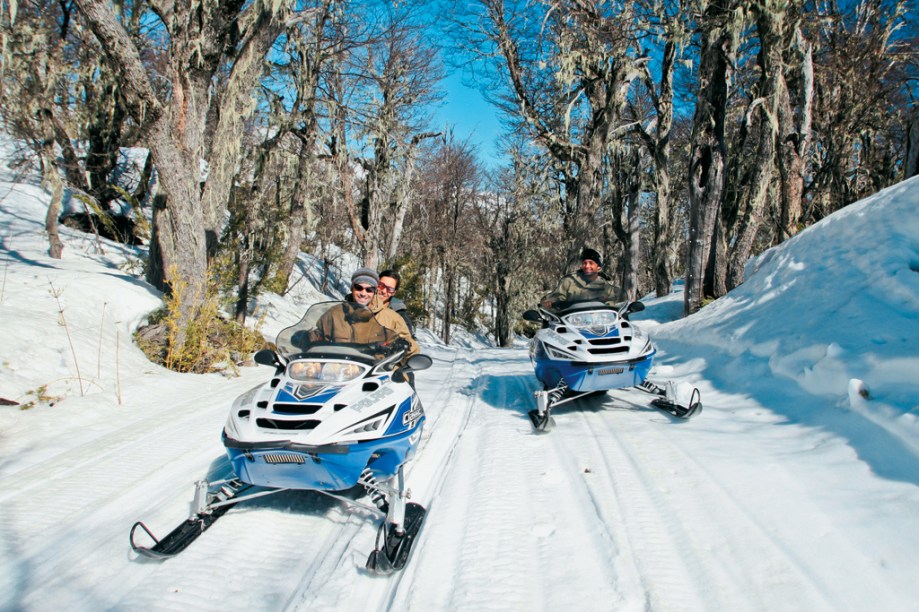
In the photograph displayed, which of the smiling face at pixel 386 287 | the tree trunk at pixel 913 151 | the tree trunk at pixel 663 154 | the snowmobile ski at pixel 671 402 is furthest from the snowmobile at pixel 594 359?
the tree trunk at pixel 663 154

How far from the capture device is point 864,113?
49.1ft

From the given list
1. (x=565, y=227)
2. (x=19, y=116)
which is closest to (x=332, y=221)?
(x=565, y=227)

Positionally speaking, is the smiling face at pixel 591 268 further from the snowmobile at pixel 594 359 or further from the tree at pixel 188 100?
the tree at pixel 188 100

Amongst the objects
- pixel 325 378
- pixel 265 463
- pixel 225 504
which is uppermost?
pixel 325 378

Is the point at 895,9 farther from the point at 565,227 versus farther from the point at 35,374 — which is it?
the point at 35,374

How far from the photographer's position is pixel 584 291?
20.7 ft

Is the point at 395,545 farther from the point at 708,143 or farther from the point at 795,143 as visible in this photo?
the point at 795,143

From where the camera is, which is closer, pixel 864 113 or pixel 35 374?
pixel 35 374

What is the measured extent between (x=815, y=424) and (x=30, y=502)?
18.8 ft

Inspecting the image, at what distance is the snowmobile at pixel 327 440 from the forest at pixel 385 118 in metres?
4.71

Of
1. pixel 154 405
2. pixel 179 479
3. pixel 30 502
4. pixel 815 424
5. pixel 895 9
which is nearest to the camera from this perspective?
pixel 30 502

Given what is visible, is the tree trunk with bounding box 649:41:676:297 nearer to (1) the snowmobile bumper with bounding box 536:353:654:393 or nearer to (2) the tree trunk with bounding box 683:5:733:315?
(2) the tree trunk with bounding box 683:5:733:315

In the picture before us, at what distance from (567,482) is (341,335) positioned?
6.79 feet

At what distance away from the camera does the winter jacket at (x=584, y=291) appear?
616 cm
